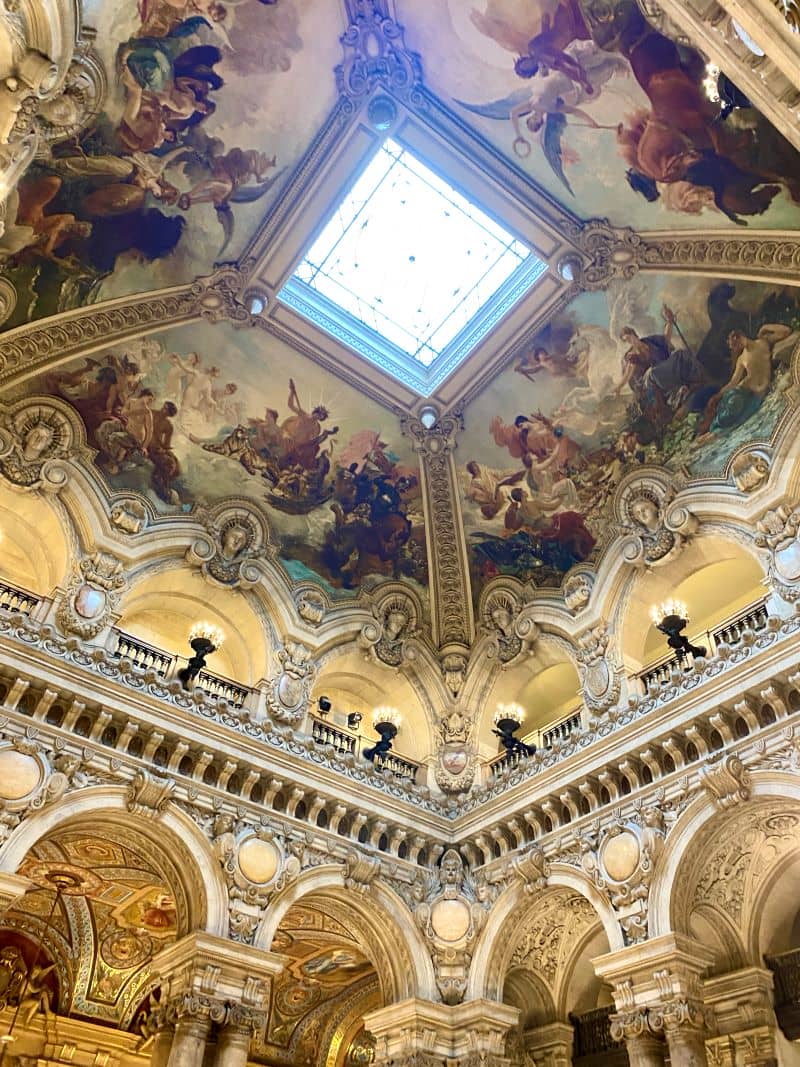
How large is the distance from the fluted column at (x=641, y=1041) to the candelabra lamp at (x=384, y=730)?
5.57 meters

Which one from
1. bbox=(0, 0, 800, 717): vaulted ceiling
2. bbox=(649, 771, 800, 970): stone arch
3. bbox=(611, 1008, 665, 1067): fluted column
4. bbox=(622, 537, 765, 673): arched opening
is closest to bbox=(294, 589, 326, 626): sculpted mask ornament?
bbox=(0, 0, 800, 717): vaulted ceiling

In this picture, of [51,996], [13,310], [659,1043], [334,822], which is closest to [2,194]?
[13,310]

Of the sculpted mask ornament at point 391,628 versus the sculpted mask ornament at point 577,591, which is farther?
the sculpted mask ornament at point 391,628

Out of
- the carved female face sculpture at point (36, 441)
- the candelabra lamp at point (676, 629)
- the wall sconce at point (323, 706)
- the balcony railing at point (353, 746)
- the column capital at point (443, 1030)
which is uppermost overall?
the carved female face sculpture at point (36, 441)

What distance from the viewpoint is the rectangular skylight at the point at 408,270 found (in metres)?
14.2

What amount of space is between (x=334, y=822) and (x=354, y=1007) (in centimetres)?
651

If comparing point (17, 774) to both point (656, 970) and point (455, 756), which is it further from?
point (656, 970)

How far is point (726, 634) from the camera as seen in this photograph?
1211cm

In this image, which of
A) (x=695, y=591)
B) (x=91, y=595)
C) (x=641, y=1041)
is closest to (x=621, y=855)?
(x=641, y=1041)

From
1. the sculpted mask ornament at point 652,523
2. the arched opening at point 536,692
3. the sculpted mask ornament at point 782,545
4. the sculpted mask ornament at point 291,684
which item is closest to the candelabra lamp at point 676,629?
the sculpted mask ornament at point 782,545

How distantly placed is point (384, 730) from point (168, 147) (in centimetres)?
993

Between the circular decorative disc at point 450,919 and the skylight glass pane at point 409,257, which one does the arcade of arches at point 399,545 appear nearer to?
the skylight glass pane at point 409,257

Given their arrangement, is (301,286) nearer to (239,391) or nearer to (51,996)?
(239,391)

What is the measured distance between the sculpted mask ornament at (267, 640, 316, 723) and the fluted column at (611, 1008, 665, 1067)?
6516 mm
